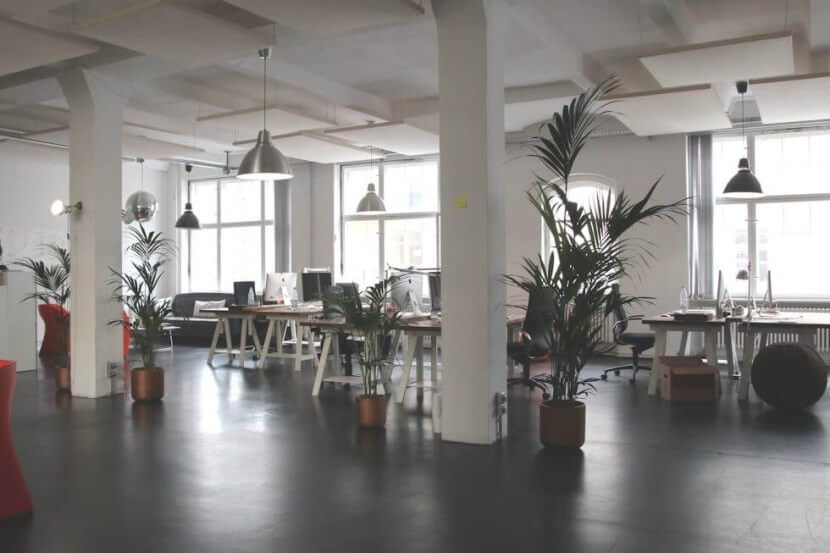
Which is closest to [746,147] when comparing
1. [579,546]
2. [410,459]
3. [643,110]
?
[643,110]

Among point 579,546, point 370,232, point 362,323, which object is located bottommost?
point 579,546

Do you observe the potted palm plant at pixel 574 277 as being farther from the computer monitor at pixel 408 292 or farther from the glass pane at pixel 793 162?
the glass pane at pixel 793 162

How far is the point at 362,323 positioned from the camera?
610 cm

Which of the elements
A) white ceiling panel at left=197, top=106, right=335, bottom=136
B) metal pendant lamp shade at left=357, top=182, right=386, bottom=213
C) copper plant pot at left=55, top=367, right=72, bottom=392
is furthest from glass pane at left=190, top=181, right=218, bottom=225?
copper plant pot at left=55, top=367, right=72, bottom=392

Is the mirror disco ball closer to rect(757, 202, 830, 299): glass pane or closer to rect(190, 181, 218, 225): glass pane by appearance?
rect(190, 181, 218, 225): glass pane

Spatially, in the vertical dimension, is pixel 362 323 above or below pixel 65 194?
below

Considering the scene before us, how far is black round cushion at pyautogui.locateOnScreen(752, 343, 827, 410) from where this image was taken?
6488 mm

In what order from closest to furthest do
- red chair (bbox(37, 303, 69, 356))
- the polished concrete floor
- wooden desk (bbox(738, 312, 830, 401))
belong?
the polished concrete floor < wooden desk (bbox(738, 312, 830, 401)) < red chair (bbox(37, 303, 69, 356))

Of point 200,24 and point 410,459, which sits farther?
point 200,24

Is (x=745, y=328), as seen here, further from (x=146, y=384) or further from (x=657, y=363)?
(x=146, y=384)

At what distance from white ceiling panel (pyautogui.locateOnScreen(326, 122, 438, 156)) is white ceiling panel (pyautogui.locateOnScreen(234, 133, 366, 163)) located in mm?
400

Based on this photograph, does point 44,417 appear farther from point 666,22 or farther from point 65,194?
point 65,194

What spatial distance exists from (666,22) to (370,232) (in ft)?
23.9

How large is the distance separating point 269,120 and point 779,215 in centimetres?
685
